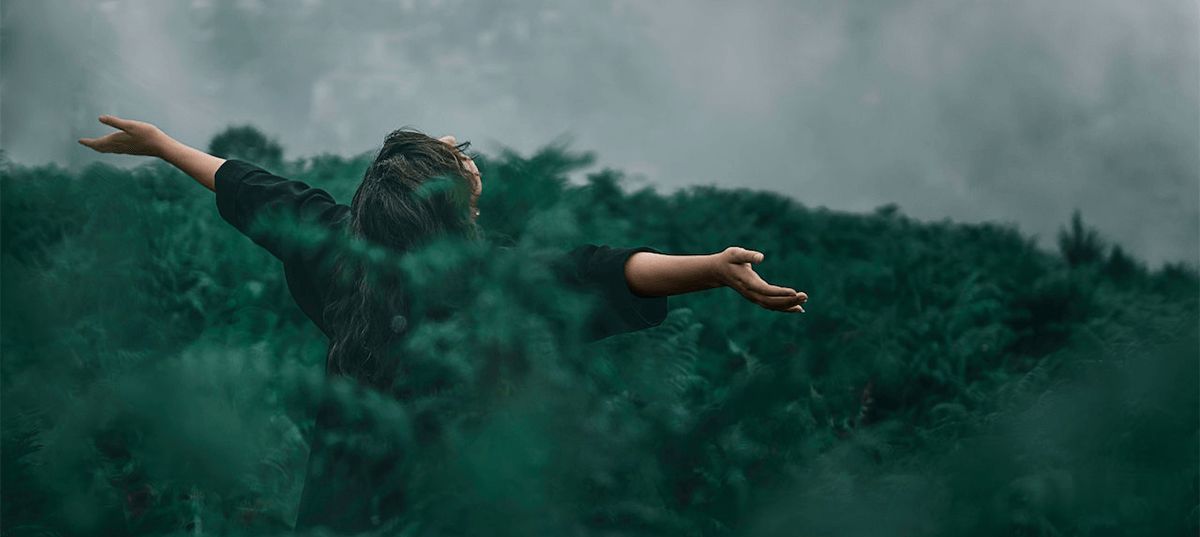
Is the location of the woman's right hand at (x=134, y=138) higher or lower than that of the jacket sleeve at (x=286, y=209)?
higher

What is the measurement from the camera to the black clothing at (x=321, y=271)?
127 cm

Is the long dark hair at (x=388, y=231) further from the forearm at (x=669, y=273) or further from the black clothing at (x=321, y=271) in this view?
the forearm at (x=669, y=273)

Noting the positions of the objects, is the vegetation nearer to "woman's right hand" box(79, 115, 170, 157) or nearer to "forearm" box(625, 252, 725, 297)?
"forearm" box(625, 252, 725, 297)

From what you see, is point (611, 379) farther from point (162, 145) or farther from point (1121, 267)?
point (1121, 267)

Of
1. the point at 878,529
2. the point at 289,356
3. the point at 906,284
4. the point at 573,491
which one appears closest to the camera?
the point at 573,491

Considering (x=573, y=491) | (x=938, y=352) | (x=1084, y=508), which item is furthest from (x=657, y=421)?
(x=1084, y=508)

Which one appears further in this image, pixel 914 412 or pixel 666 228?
pixel 666 228

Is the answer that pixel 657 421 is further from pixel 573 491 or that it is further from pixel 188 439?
pixel 188 439

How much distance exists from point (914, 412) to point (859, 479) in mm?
237

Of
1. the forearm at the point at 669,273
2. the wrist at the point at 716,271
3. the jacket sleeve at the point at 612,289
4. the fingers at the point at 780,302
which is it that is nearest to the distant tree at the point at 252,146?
the jacket sleeve at the point at 612,289

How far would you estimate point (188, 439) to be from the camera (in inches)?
68.0

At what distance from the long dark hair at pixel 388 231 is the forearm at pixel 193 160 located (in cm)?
39

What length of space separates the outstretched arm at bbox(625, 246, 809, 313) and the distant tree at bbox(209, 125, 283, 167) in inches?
46.0

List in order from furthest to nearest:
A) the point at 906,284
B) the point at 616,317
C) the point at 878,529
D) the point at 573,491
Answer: the point at 906,284 → the point at 878,529 → the point at 573,491 → the point at 616,317
